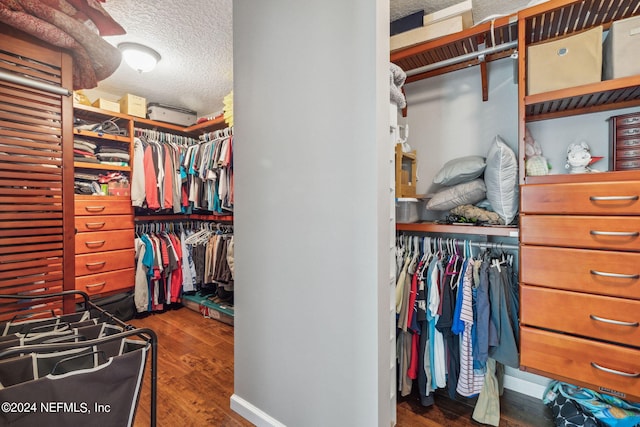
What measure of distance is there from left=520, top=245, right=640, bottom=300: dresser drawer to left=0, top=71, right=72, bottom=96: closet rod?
2.21 meters

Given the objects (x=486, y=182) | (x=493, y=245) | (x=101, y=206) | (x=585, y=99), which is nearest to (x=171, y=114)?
(x=101, y=206)

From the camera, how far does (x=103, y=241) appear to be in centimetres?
274

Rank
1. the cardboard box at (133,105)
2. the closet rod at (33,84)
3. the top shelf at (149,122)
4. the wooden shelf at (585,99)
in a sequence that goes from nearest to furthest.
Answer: the closet rod at (33,84) → the wooden shelf at (585,99) → the top shelf at (149,122) → the cardboard box at (133,105)

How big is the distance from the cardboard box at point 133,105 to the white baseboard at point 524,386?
160 inches

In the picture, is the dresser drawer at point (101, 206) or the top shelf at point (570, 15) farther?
the dresser drawer at point (101, 206)

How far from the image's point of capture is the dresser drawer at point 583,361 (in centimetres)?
119

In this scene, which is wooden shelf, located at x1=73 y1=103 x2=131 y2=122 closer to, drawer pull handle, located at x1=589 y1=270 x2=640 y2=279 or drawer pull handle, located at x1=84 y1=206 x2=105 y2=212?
drawer pull handle, located at x1=84 y1=206 x2=105 y2=212

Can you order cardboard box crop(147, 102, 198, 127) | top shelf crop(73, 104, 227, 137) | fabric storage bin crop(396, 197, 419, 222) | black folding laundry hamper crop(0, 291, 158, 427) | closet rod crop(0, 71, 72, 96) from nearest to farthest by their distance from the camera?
black folding laundry hamper crop(0, 291, 158, 427) < closet rod crop(0, 71, 72, 96) < fabric storage bin crop(396, 197, 419, 222) < top shelf crop(73, 104, 227, 137) < cardboard box crop(147, 102, 198, 127)

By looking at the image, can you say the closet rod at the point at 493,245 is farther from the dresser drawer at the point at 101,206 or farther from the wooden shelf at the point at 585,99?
the dresser drawer at the point at 101,206

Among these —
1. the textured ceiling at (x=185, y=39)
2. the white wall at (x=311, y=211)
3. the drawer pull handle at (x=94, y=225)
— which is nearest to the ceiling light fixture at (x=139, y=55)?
the textured ceiling at (x=185, y=39)

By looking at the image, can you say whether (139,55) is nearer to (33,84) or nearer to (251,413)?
(33,84)

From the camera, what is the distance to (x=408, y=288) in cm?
170

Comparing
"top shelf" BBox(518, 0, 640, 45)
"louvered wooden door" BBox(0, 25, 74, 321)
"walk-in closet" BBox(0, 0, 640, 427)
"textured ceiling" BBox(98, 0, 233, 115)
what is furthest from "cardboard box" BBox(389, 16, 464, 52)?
"louvered wooden door" BBox(0, 25, 74, 321)

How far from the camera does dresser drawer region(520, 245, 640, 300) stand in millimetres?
1192
